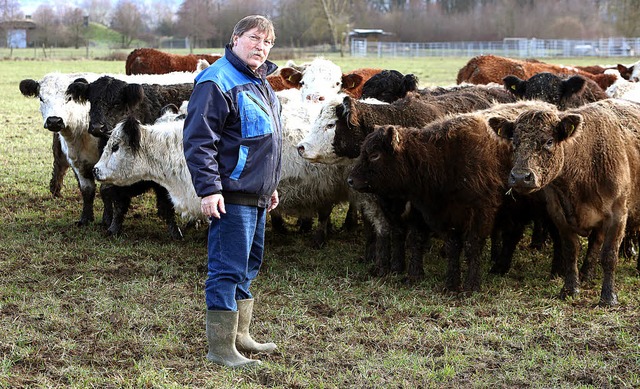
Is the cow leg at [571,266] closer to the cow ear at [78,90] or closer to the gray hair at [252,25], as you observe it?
the gray hair at [252,25]

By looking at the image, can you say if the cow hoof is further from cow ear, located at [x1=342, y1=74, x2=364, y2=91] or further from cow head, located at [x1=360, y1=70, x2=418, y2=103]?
cow ear, located at [x1=342, y1=74, x2=364, y2=91]

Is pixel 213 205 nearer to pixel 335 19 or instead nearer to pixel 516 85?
pixel 516 85

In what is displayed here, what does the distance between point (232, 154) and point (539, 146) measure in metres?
2.43

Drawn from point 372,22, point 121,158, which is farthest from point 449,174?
point 372,22

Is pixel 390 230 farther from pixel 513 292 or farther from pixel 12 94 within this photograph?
pixel 12 94

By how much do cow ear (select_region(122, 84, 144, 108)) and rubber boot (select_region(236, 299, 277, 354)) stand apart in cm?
438

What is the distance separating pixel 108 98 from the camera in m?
8.64

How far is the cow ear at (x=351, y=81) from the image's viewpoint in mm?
10086

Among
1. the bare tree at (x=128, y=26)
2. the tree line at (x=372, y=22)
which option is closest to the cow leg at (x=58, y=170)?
the tree line at (x=372, y=22)

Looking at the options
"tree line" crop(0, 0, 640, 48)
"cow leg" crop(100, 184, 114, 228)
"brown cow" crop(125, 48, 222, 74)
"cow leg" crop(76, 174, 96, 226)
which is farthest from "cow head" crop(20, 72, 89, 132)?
"tree line" crop(0, 0, 640, 48)

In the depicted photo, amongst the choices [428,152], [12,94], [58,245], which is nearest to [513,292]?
[428,152]

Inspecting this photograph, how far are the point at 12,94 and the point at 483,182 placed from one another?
72.9ft

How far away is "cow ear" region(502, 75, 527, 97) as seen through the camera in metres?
9.02

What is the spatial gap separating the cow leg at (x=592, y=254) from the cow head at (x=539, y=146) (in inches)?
33.0
